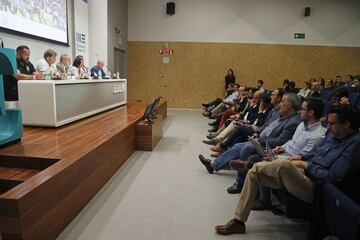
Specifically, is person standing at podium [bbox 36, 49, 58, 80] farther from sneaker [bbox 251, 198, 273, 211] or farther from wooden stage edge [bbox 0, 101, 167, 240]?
sneaker [bbox 251, 198, 273, 211]

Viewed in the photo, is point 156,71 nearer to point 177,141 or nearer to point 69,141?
point 177,141

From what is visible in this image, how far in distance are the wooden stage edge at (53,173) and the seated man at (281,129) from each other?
4.38ft

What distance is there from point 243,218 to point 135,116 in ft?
10.1

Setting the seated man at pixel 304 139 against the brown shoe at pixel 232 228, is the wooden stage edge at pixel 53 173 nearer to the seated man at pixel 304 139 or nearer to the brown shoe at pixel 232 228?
the brown shoe at pixel 232 228

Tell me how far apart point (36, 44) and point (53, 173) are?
4.43m

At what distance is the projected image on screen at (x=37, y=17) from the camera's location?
4.69 metres

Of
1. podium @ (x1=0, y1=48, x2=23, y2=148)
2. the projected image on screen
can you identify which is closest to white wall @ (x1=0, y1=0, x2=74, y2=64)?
the projected image on screen

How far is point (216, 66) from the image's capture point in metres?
9.67

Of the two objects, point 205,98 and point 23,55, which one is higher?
point 23,55

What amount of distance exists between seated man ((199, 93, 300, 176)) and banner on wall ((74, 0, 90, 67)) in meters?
5.39

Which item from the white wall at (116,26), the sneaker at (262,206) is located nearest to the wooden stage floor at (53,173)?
the sneaker at (262,206)

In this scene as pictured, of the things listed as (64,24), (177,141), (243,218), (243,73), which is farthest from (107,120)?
(243,73)

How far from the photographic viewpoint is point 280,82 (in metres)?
9.65

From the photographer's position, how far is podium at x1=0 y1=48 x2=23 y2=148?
2682 millimetres
